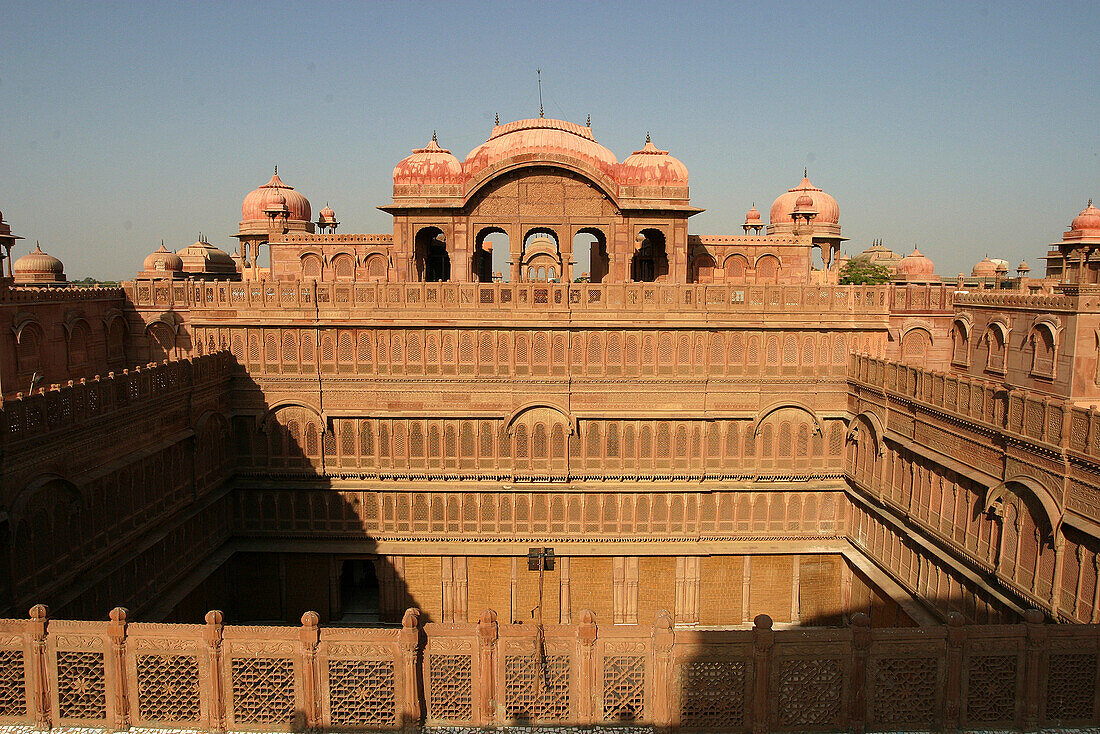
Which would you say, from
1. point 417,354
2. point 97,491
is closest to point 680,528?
point 417,354

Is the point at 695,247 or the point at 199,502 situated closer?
the point at 199,502

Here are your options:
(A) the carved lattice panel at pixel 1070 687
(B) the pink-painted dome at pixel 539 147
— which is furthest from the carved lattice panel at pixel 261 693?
(B) the pink-painted dome at pixel 539 147

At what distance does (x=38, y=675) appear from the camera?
31.1 feet

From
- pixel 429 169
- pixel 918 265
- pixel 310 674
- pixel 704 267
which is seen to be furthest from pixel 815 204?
pixel 310 674

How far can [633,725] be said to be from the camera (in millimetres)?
9617

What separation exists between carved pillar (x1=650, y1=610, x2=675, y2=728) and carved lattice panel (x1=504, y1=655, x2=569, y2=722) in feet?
3.83

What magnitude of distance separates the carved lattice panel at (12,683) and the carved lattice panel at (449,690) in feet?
17.5

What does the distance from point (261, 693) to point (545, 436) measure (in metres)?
11.3

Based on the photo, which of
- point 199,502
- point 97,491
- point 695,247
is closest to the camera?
point 97,491

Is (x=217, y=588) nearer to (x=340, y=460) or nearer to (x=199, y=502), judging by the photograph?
(x=199, y=502)

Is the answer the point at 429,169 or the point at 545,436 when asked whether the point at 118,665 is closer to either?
the point at 545,436

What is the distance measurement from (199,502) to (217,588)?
2682mm

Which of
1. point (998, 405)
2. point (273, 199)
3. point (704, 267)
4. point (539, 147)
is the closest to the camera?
point (998, 405)

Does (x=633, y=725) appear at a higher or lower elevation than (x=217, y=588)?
higher
